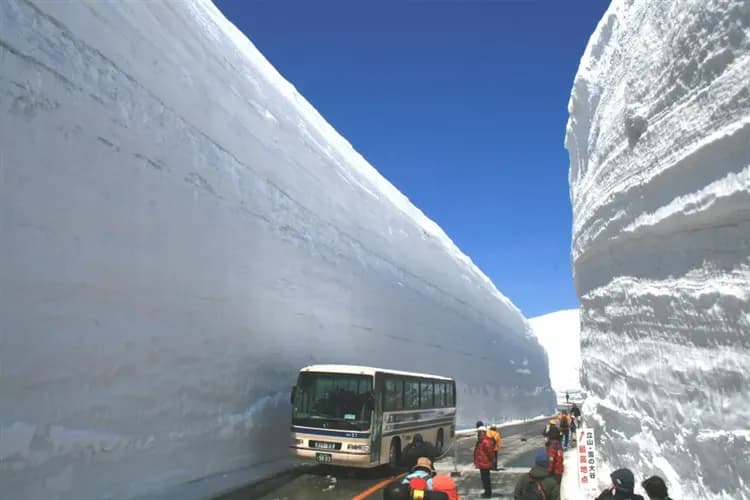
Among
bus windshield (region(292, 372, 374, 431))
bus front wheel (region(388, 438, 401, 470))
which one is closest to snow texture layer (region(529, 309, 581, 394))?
bus front wheel (region(388, 438, 401, 470))

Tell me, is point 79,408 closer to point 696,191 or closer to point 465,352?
point 696,191

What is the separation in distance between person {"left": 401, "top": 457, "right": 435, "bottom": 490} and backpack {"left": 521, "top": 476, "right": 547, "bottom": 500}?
1250 mm

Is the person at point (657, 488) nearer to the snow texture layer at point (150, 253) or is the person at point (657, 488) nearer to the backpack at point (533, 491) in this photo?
the backpack at point (533, 491)

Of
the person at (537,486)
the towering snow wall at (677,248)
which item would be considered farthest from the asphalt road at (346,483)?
the person at (537,486)

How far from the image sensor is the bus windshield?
11.4 metres

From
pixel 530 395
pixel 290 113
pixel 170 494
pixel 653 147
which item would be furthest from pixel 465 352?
pixel 653 147

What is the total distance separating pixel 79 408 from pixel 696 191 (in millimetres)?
7554

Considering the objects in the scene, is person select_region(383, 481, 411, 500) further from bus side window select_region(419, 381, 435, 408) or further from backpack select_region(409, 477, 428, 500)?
bus side window select_region(419, 381, 435, 408)

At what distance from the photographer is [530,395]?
137 ft

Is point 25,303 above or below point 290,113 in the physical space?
below

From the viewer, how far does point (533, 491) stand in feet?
15.7

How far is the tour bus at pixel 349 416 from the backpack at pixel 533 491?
21.8ft

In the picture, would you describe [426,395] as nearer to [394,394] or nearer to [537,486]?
[394,394]

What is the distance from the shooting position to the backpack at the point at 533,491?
15.5 ft
